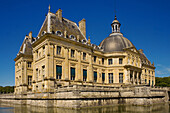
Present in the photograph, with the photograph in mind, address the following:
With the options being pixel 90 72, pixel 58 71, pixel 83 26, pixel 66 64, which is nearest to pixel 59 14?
pixel 83 26

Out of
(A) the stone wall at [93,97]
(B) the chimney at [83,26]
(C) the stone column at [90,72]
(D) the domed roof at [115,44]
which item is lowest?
(A) the stone wall at [93,97]

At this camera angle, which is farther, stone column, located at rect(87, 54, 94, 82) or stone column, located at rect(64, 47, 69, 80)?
stone column, located at rect(87, 54, 94, 82)

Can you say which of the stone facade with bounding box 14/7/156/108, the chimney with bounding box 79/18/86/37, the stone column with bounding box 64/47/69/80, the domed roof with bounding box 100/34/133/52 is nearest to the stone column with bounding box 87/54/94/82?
the stone facade with bounding box 14/7/156/108

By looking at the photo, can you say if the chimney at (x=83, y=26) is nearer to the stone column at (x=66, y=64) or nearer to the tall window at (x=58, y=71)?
the stone column at (x=66, y=64)

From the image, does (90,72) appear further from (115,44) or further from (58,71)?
(115,44)

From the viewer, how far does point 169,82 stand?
8525 centimetres

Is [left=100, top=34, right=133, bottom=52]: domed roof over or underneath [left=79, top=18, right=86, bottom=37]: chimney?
underneath

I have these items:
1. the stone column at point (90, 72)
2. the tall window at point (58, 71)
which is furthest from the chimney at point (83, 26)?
the tall window at point (58, 71)

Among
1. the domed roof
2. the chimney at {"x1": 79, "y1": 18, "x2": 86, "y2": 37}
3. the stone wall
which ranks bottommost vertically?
the stone wall

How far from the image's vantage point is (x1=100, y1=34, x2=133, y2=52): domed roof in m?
57.8

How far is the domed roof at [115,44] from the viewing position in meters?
57.8

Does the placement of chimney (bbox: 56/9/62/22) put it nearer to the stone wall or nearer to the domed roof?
the domed roof

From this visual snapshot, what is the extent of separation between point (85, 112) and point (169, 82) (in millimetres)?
70542

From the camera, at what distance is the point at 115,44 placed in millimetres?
58781
